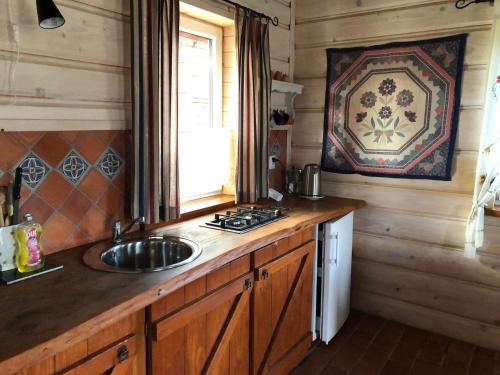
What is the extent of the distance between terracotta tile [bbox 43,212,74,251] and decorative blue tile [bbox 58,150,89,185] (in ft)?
0.51

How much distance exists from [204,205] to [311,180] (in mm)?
859

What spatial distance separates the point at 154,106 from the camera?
1.90m

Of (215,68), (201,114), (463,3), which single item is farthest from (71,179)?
(463,3)

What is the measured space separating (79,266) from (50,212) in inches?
10.7

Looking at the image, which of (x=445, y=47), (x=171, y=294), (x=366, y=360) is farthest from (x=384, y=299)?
(x=171, y=294)

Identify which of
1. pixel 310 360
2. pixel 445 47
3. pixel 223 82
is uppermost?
pixel 445 47

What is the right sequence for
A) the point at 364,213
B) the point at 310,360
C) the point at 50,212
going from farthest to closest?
1. the point at 364,213
2. the point at 310,360
3. the point at 50,212

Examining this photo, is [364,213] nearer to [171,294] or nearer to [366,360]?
[366,360]

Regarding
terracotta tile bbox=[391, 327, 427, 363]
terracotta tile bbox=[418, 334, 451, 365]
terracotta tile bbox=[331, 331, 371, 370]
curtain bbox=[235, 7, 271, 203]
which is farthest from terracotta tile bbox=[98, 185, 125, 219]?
terracotta tile bbox=[418, 334, 451, 365]

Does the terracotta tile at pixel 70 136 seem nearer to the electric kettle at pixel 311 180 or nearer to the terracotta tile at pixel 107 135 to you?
the terracotta tile at pixel 107 135

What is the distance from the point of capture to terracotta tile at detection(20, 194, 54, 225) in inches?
61.8

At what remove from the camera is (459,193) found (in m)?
2.60

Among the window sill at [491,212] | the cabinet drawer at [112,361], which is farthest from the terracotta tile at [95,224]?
the window sill at [491,212]

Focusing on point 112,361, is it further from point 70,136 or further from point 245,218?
point 245,218
